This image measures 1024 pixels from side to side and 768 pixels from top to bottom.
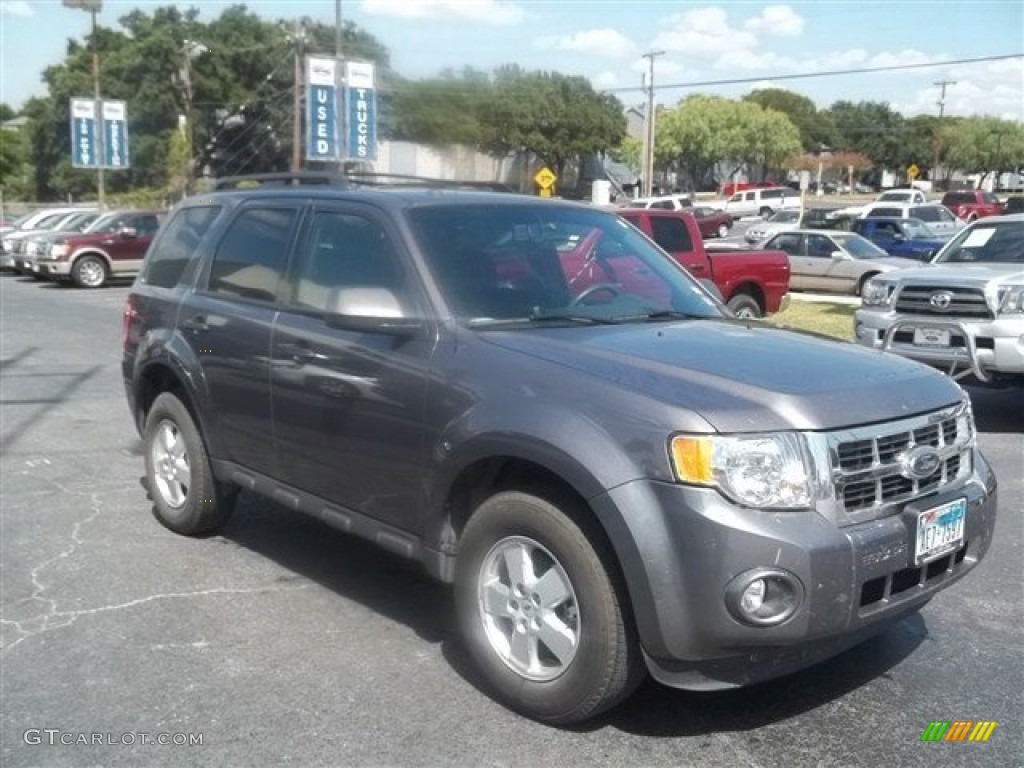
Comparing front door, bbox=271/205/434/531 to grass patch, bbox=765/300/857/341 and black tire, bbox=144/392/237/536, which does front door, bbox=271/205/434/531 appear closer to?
black tire, bbox=144/392/237/536

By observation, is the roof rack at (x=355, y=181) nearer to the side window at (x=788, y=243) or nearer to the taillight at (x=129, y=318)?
the taillight at (x=129, y=318)

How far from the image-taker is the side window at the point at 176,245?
602cm

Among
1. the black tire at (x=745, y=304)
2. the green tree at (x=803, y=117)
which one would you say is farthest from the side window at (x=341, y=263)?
the green tree at (x=803, y=117)

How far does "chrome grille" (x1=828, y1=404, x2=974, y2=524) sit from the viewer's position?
11.3ft

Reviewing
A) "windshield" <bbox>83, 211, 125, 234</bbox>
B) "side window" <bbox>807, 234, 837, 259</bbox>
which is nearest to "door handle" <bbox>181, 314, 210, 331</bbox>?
"side window" <bbox>807, 234, 837, 259</bbox>

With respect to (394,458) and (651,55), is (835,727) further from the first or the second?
(651,55)

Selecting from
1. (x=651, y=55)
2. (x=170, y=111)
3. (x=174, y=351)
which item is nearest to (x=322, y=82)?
(x=174, y=351)

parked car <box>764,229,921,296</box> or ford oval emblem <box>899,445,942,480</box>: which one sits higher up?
parked car <box>764,229,921,296</box>

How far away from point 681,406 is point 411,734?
4.91 feet

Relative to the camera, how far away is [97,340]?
15.1 meters

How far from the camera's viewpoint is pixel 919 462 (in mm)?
3682

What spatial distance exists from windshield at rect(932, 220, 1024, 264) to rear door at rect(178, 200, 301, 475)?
24.4ft


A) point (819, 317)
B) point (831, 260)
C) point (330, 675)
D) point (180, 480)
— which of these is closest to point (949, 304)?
point (180, 480)

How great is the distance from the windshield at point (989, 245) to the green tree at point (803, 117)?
4146 inches
